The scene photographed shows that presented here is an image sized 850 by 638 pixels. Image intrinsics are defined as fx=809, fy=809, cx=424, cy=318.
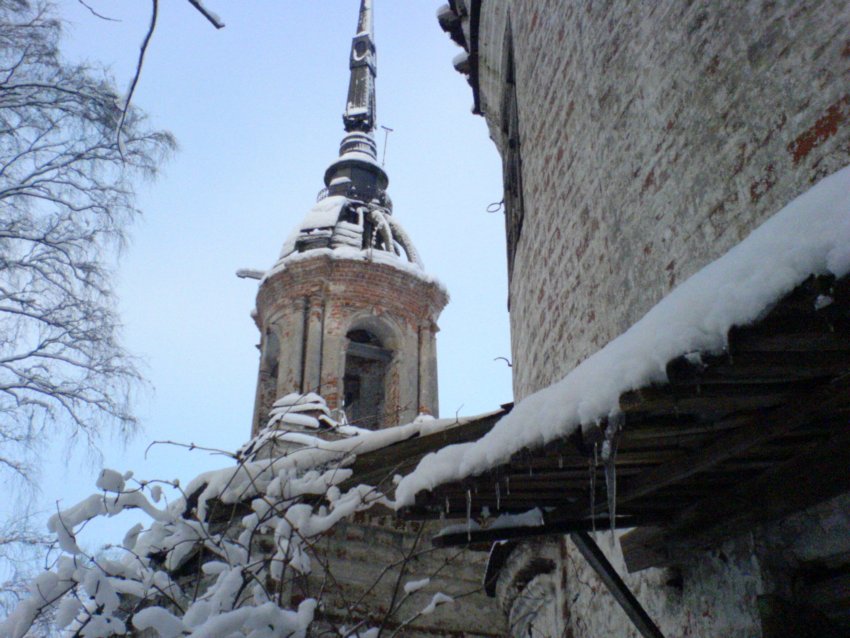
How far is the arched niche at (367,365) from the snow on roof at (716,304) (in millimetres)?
14080

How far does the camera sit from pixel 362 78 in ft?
84.1

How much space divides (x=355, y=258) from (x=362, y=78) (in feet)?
35.7

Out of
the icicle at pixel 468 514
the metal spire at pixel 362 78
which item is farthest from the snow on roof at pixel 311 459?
the metal spire at pixel 362 78

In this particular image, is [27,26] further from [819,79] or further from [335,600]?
[819,79]

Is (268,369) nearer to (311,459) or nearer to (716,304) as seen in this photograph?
(311,459)

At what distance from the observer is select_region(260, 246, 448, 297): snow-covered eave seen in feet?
55.1

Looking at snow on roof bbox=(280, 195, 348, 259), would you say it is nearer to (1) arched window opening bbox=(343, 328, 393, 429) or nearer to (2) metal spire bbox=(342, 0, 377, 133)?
(1) arched window opening bbox=(343, 328, 393, 429)

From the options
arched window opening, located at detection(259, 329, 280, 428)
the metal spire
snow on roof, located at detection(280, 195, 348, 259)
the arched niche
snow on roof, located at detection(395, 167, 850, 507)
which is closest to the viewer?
snow on roof, located at detection(395, 167, 850, 507)

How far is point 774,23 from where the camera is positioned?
2887 mm

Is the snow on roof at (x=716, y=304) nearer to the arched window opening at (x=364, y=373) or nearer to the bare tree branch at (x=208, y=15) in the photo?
the bare tree branch at (x=208, y=15)

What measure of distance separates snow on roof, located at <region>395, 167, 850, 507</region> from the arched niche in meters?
14.1

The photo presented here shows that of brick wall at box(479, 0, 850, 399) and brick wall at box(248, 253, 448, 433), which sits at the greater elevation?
brick wall at box(248, 253, 448, 433)

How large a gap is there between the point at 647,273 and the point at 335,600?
4139 millimetres

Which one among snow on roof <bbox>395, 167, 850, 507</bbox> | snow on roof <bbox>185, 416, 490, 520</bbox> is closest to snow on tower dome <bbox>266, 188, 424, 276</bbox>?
snow on roof <bbox>185, 416, 490, 520</bbox>
